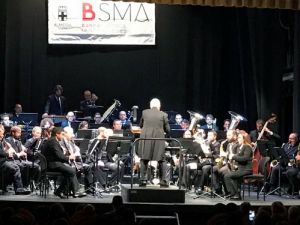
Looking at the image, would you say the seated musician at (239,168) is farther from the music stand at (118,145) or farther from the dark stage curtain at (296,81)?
the dark stage curtain at (296,81)

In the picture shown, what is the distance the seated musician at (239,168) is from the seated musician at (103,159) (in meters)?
2.58

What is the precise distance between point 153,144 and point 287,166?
3.94 metres

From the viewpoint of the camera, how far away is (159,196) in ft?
39.9

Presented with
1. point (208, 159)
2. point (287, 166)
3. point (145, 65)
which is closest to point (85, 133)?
point (208, 159)

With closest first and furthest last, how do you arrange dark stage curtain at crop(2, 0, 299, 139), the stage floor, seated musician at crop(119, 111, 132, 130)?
the stage floor < seated musician at crop(119, 111, 132, 130) < dark stage curtain at crop(2, 0, 299, 139)

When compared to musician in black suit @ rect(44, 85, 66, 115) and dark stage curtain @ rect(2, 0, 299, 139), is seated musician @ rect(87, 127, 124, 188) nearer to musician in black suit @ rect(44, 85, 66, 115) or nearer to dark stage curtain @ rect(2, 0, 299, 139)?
musician in black suit @ rect(44, 85, 66, 115)

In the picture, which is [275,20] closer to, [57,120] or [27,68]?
[57,120]

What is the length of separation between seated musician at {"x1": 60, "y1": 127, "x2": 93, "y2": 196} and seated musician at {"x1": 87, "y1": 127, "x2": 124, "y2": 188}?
178 mm

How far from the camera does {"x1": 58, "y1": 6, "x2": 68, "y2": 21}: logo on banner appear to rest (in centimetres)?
2117

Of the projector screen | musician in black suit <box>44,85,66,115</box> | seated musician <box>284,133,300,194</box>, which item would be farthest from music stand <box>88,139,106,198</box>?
the projector screen

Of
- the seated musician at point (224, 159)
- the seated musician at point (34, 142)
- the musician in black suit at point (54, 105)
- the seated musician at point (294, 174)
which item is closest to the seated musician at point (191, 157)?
the seated musician at point (224, 159)

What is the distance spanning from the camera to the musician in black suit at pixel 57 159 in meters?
13.1

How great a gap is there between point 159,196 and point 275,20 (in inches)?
355

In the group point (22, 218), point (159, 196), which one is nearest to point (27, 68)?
point (159, 196)
